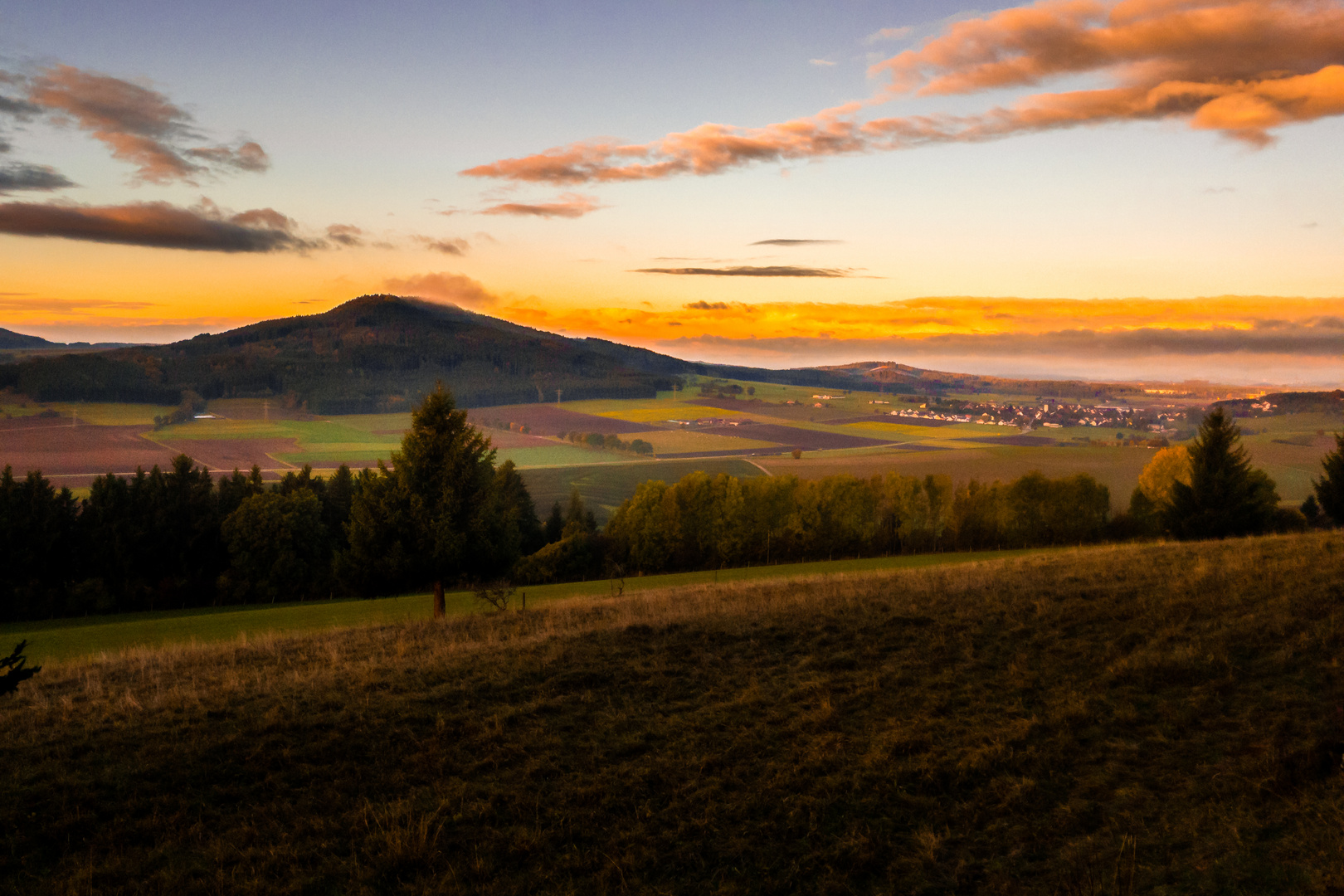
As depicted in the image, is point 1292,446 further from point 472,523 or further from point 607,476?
point 472,523

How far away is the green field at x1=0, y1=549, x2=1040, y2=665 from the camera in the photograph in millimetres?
27125

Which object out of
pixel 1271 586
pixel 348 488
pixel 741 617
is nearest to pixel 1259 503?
pixel 1271 586

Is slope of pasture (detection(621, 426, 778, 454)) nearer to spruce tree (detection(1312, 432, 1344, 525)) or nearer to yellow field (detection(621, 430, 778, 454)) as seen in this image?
yellow field (detection(621, 430, 778, 454))

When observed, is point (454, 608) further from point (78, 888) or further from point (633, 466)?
point (633, 466)

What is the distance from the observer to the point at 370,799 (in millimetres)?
8461

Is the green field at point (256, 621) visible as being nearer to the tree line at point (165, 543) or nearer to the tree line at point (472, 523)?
the tree line at point (472, 523)

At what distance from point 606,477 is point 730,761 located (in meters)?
135

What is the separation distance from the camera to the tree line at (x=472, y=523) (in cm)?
2752

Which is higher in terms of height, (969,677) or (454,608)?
A: (969,677)

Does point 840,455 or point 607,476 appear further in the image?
point 840,455

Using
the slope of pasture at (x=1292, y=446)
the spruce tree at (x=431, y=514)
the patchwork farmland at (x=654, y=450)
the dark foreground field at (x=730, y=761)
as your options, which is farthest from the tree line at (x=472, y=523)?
the slope of pasture at (x=1292, y=446)

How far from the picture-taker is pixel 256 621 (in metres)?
35.0

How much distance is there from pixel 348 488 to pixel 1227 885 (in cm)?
7770

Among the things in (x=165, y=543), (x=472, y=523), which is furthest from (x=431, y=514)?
(x=165, y=543)
